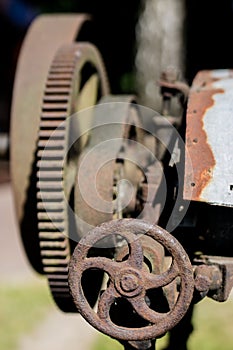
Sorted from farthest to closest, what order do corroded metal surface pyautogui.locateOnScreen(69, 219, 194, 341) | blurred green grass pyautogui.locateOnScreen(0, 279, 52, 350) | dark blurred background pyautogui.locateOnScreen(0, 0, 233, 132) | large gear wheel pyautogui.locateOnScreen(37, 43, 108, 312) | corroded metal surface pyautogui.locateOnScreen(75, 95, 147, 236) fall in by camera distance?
dark blurred background pyautogui.locateOnScreen(0, 0, 233, 132), blurred green grass pyautogui.locateOnScreen(0, 279, 52, 350), large gear wheel pyautogui.locateOnScreen(37, 43, 108, 312), corroded metal surface pyautogui.locateOnScreen(75, 95, 147, 236), corroded metal surface pyautogui.locateOnScreen(69, 219, 194, 341)

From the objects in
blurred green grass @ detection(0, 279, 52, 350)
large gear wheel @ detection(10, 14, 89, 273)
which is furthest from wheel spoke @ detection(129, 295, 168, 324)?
blurred green grass @ detection(0, 279, 52, 350)

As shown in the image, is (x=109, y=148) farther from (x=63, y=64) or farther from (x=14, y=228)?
(x=14, y=228)

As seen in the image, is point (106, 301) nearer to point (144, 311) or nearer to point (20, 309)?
point (144, 311)

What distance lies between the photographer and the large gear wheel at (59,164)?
247 cm

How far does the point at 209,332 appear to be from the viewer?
429 cm

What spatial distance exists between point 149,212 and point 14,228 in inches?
185

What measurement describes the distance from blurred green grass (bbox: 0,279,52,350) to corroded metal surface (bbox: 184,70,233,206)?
247cm

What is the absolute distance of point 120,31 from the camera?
695 centimetres

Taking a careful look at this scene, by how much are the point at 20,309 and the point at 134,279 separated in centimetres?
303

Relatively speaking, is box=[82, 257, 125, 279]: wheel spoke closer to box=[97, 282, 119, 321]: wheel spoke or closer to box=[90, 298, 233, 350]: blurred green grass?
box=[97, 282, 119, 321]: wheel spoke

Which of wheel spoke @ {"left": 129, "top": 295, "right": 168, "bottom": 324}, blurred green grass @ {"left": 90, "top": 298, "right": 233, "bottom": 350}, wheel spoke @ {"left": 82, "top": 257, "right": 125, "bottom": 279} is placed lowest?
blurred green grass @ {"left": 90, "top": 298, "right": 233, "bottom": 350}

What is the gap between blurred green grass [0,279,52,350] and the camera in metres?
4.45

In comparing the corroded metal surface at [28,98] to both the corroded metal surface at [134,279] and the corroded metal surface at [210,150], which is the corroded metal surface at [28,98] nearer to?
the corroded metal surface at [210,150]

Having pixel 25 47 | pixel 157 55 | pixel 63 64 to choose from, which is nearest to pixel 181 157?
pixel 63 64
